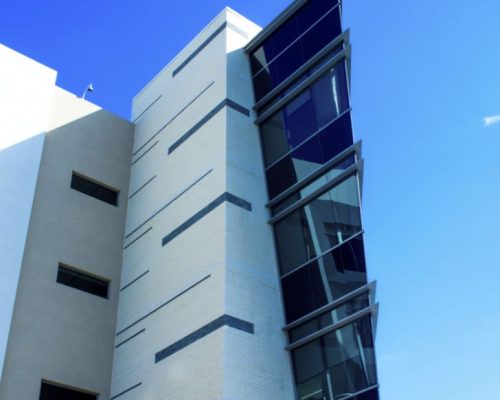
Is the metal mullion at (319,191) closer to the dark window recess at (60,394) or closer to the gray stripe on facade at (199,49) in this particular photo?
the dark window recess at (60,394)

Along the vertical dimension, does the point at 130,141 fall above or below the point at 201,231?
above

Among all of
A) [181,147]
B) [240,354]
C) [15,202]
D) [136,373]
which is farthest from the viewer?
[181,147]

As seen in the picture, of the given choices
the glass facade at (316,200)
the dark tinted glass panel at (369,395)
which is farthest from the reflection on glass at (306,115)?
the dark tinted glass panel at (369,395)

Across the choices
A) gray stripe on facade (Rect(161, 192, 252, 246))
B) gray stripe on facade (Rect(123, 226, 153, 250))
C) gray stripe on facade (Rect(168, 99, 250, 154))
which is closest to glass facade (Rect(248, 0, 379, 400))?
gray stripe on facade (Rect(168, 99, 250, 154))

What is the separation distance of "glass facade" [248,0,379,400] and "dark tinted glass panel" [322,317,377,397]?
2 centimetres

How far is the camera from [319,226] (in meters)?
18.1

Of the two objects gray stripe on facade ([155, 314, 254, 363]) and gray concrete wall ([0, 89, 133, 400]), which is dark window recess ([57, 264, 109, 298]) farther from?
gray stripe on facade ([155, 314, 254, 363])

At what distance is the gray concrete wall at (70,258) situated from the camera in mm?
18516

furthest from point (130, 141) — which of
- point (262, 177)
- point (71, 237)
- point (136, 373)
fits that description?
point (136, 373)

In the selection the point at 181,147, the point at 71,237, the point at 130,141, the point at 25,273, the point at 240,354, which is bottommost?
the point at 240,354

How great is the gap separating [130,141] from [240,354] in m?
11.6

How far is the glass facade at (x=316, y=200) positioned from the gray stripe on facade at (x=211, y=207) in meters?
1.06

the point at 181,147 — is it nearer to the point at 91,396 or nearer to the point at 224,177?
the point at 224,177

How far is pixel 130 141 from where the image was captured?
2531 cm
